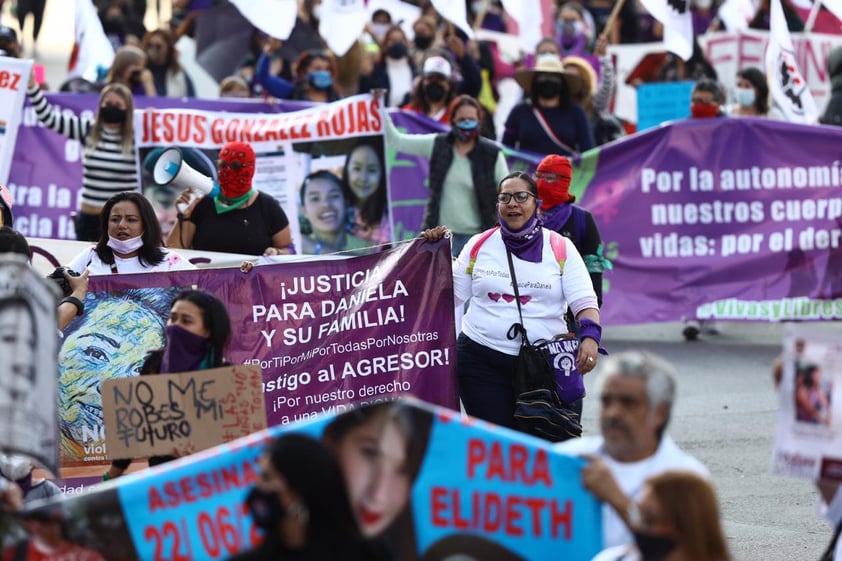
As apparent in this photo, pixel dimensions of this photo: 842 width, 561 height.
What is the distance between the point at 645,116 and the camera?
53.0 ft

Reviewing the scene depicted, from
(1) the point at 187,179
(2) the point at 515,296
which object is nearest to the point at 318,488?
(2) the point at 515,296

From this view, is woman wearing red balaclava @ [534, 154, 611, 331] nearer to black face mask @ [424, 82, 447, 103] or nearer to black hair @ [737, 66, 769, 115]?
black face mask @ [424, 82, 447, 103]

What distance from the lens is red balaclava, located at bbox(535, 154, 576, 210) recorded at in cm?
845

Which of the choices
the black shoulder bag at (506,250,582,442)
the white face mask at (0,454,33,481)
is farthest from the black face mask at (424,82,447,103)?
the white face mask at (0,454,33,481)

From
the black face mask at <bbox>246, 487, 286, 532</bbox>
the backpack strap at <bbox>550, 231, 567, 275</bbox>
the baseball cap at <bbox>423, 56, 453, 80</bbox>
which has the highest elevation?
the baseball cap at <bbox>423, 56, 453, 80</bbox>

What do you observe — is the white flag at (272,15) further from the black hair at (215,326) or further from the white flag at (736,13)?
the black hair at (215,326)

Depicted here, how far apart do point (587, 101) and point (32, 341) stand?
30.7 feet

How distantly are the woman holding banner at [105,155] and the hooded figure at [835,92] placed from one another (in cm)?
640

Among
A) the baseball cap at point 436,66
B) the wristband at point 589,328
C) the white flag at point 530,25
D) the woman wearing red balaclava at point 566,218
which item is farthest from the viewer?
the white flag at point 530,25

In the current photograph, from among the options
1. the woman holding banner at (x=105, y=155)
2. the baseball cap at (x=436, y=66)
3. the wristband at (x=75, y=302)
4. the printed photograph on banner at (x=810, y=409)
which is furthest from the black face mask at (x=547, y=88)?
the printed photograph on banner at (x=810, y=409)

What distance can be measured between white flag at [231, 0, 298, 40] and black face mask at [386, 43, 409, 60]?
3.07 metres

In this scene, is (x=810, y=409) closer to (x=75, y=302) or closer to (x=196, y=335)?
(x=196, y=335)

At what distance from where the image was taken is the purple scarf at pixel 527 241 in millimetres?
7469

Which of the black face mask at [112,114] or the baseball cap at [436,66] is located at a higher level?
the baseball cap at [436,66]
